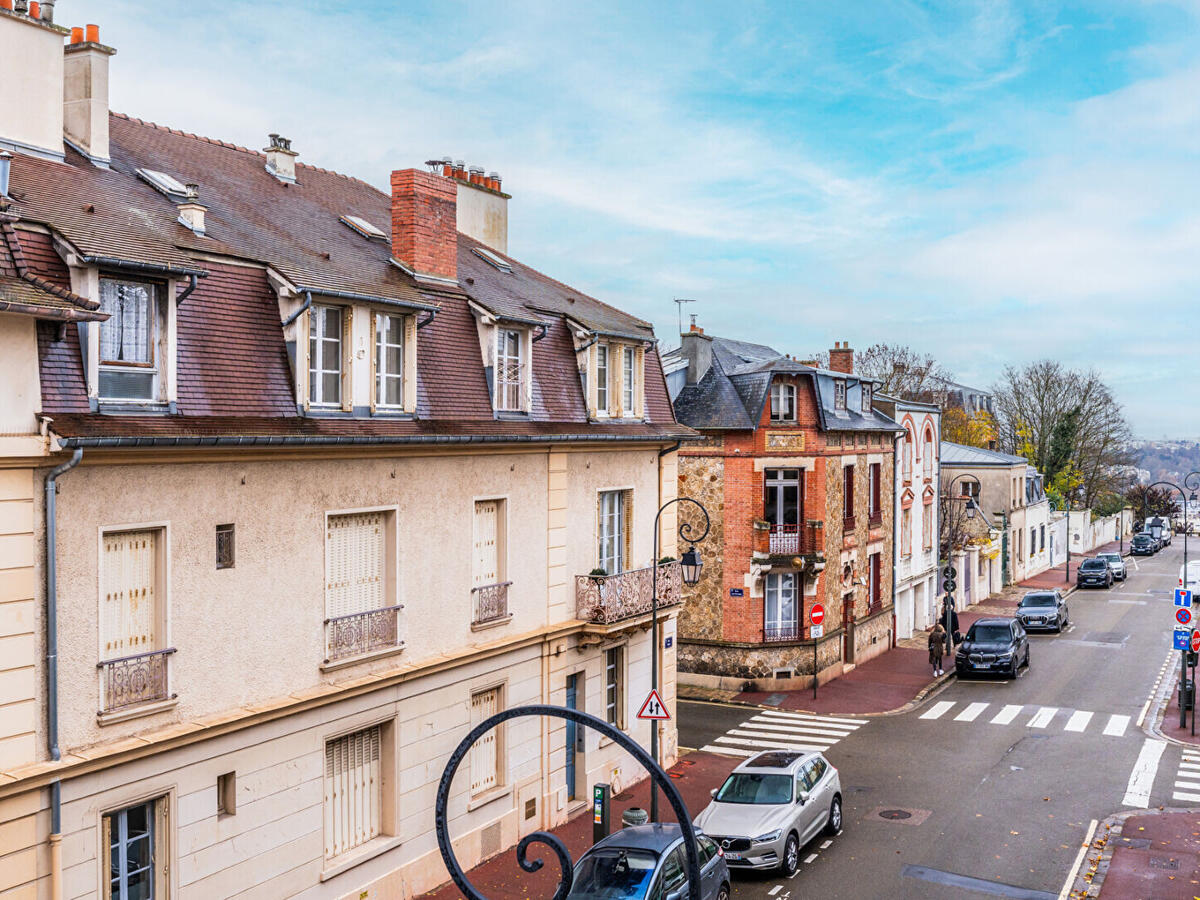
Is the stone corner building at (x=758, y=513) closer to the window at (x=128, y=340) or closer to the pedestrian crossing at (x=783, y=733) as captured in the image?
the pedestrian crossing at (x=783, y=733)

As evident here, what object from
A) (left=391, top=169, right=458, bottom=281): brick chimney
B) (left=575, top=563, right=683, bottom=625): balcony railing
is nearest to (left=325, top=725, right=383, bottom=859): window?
(left=575, top=563, right=683, bottom=625): balcony railing

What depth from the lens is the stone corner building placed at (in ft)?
104

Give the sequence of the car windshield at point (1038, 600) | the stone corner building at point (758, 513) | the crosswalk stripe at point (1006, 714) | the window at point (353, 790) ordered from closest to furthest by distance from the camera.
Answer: the window at point (353, 790), the crosswalk stripe at point (1006, 714), the stone corner building at point (758, 513), the car windshield at point (1038, 600)

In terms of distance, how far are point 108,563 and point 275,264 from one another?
4.35 meters

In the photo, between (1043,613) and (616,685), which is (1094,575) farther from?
(616,685)

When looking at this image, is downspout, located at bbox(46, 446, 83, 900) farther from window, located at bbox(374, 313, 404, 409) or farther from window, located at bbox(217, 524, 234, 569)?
window, located at bbox(374, 313, 404, 409)

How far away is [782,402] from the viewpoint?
32.3 m

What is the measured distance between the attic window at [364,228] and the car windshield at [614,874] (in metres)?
10.8

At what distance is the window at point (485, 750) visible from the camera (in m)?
17.4

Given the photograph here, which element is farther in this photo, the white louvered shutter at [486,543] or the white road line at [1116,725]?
the white road line at [1116,725]

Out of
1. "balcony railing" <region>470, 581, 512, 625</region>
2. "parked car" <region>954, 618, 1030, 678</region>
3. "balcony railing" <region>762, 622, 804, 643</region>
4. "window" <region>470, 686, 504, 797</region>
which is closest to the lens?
A: "balcony railing" <region>470, 581, 512, 625</region>

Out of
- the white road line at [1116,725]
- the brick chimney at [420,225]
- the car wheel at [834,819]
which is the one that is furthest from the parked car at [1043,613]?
the brick chimney at [420,225]

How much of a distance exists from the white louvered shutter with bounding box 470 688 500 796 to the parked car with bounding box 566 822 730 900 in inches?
125

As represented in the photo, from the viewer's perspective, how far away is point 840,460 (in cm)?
Answer: 3400
